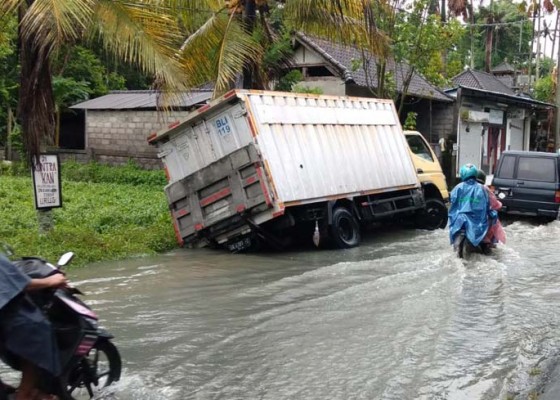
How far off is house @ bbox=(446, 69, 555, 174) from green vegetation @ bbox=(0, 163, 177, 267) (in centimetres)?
1191

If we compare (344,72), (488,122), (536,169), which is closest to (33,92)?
(536,169)

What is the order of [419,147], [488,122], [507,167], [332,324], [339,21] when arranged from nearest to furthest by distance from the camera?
1. [332,324]
2. [339,21]
3. [419,147]
4. [507,167]
5. [488,122]

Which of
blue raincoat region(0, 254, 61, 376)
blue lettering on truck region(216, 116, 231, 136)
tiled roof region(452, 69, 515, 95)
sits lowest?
blue raincoat region(0, 254, 61, 376)

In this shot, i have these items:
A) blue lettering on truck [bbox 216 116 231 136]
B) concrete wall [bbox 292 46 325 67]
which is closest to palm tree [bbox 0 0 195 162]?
blue lettering on truck [bbox 216 116 231 136]

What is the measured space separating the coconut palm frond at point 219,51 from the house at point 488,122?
12.2 metres

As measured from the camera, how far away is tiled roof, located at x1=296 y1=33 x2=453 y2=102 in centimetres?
2139

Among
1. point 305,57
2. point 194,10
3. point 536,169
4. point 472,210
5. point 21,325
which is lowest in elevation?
point 21,325

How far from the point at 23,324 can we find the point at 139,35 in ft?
20.1

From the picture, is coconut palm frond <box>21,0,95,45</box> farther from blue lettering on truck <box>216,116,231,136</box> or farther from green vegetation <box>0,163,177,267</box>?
blue lettering on truck <box>216,116,231,136</box>

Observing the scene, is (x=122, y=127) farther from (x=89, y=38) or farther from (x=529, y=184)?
(x=529, y=184)

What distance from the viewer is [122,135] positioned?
2278cm

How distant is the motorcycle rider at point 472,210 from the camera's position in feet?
33.4

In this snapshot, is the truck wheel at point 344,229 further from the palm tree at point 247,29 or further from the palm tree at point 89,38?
the palm tree at point 89,38

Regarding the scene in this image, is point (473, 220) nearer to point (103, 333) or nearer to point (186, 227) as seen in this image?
point (186, 227)
